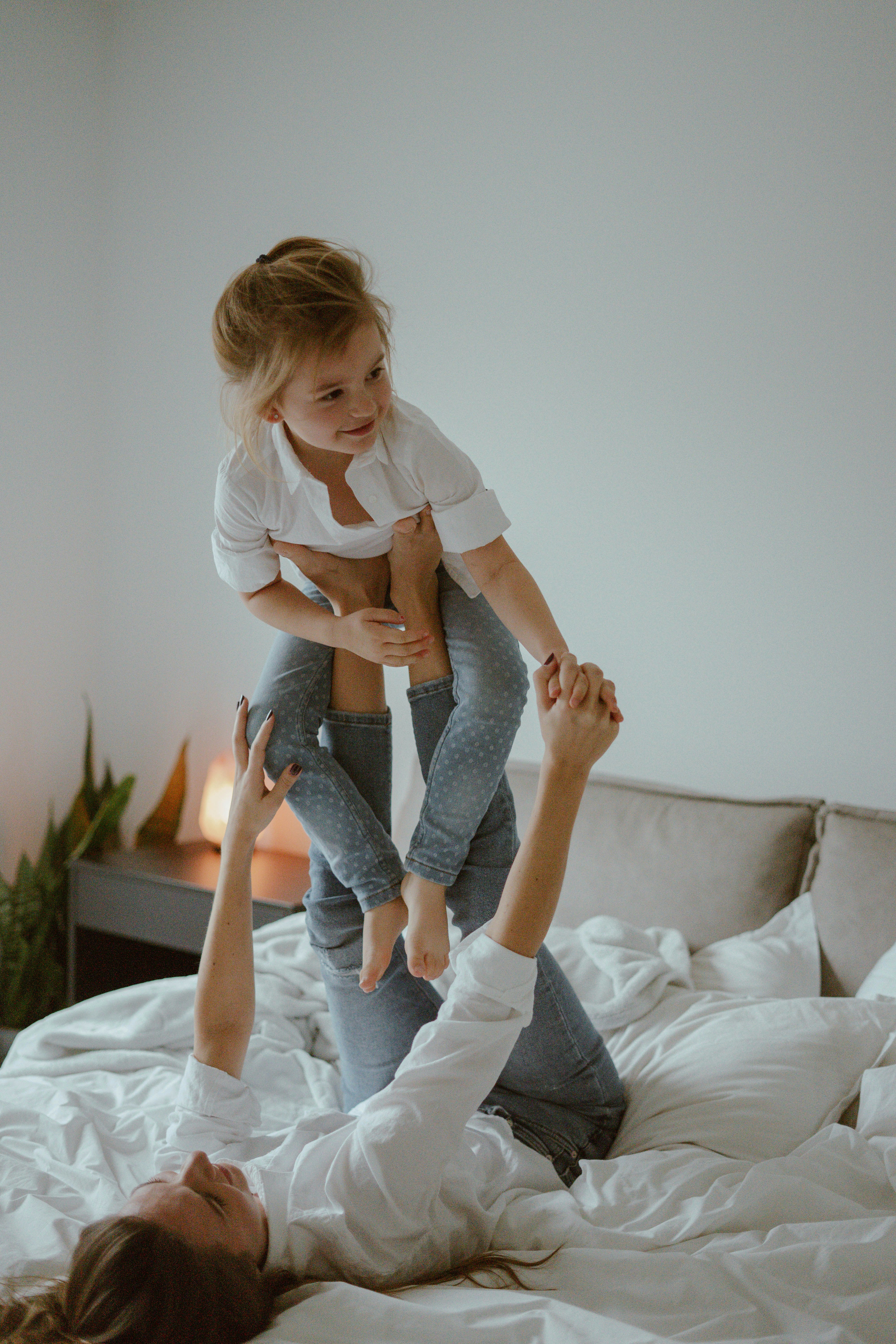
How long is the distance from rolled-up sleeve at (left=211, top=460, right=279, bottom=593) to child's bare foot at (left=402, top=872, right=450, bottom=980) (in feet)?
1.49

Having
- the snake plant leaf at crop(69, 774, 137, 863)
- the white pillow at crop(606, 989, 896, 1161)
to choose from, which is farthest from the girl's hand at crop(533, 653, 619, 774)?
the snake plant leaf at crop(69, 774, 137, 863)

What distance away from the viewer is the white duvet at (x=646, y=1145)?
0.94 meters

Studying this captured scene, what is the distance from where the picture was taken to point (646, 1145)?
4.38 ft

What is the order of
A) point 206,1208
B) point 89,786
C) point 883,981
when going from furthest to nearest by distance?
point 89,786
point 883,981
point 206,1208

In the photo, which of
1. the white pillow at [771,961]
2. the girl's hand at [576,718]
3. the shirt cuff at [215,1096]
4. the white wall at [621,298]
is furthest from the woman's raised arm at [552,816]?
the white wall at [621,298]

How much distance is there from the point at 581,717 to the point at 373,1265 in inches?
23.1

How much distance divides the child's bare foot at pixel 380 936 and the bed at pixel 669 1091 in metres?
0.32

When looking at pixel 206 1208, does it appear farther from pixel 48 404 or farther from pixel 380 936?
pixel 48 404

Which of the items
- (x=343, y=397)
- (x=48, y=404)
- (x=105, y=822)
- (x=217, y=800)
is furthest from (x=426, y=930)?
(x=48, y=404)

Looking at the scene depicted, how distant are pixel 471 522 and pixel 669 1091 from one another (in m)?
0.80

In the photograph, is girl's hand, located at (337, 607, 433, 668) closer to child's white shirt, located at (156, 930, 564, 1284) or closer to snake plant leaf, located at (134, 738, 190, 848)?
child's white shirt, located at (156, 930, 564, 1284)

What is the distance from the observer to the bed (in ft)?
3.14

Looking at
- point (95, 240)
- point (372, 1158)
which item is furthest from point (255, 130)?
point (372, 1158)

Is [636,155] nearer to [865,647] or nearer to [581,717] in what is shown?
[865,647]
